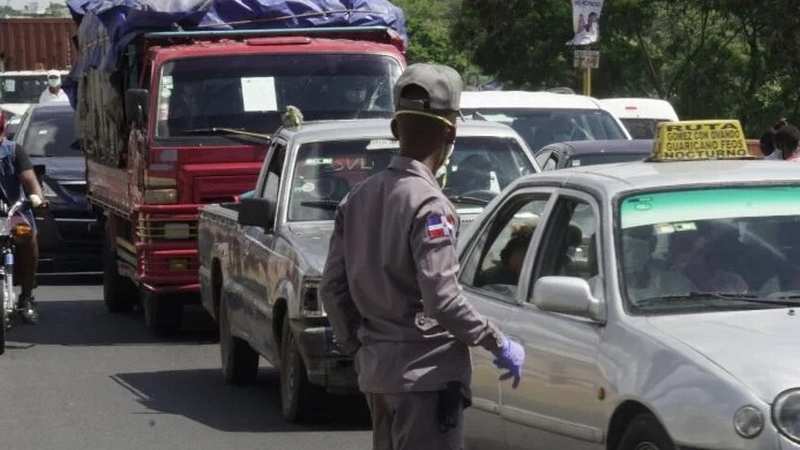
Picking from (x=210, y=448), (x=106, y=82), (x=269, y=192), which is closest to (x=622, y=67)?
(x=106, y=82)

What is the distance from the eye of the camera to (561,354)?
7.04 meters

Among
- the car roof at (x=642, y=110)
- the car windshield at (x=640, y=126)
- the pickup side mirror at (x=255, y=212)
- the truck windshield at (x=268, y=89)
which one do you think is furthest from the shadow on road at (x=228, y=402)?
the car roof at (x=642, y=110)

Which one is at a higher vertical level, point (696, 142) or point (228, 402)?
point (696, 142)

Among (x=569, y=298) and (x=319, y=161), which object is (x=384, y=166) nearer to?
(x=319, y=161)

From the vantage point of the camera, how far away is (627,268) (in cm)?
700

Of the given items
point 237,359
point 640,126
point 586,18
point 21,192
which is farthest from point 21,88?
point 237,359

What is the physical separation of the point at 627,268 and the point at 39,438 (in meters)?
4.70

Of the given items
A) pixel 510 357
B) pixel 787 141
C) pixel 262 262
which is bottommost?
pixel 262 262

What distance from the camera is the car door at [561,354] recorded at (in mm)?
6832

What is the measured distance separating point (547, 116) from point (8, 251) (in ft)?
17.1

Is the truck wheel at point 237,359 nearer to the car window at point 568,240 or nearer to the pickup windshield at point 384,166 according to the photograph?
the pickup windshield at point 384,166

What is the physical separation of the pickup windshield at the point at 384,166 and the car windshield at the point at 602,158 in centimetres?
216

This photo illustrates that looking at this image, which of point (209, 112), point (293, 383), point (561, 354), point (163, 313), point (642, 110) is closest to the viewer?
point (561, 354)

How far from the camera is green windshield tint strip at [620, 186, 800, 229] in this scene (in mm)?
7184
